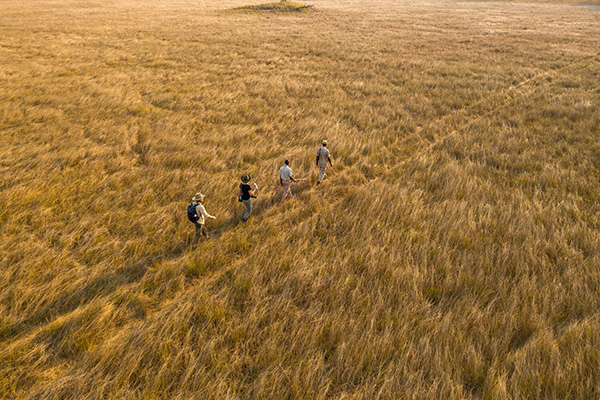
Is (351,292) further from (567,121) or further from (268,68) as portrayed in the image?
(268,68)

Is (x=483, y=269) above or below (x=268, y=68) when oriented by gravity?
below

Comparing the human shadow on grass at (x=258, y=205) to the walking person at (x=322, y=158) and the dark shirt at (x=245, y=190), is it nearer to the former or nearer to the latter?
the walking person at (x=322, y=158)

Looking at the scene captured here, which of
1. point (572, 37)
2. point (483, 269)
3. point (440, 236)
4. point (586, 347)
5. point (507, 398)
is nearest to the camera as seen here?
point (507, 398)

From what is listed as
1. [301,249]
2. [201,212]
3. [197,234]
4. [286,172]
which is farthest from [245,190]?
[301,249]

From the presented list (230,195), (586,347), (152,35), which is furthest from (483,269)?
(152,35)

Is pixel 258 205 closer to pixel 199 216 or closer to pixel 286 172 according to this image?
pixel 286 172

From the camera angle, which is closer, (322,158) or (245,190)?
(245,190)
